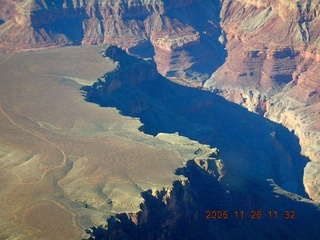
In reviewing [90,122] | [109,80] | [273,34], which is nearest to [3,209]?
[90,122]

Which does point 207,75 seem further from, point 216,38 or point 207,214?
point 207,214

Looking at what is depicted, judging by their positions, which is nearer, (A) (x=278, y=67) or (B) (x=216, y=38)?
(A) (x=278, y=67)

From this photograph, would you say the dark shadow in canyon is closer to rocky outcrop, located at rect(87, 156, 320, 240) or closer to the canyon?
rocky outcrop, located at rect(87, 156, 320, 240)

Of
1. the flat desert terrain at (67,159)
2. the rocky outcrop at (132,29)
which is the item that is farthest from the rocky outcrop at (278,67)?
the flat desert terrain at (67,159)
